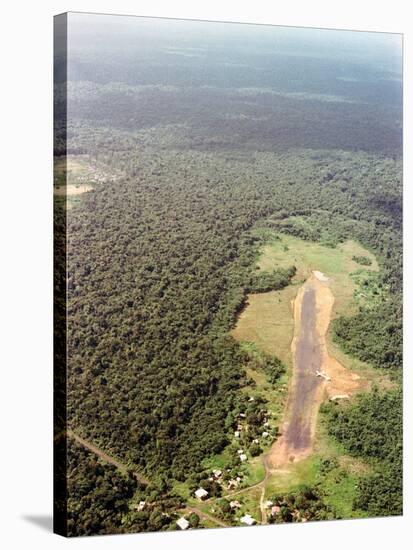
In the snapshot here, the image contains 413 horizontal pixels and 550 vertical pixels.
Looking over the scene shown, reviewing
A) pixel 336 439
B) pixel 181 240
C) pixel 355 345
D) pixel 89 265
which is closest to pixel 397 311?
pixel 355 345

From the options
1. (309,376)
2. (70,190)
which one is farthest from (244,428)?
(70,190)

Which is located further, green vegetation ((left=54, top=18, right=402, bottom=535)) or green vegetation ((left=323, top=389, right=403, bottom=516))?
green vegetation ((left=323, top=389, right=403, bottom=516))

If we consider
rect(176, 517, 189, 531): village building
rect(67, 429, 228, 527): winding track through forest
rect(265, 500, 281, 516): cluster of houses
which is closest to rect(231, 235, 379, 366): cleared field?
rect(265, 500, 281, 516): cluster of houses

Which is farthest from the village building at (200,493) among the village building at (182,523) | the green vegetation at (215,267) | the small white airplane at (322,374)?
the small white airplane at (322,374)

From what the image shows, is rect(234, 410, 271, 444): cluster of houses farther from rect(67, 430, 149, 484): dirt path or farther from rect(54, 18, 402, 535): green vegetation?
rect(67, 430, 149, 484): dirt path

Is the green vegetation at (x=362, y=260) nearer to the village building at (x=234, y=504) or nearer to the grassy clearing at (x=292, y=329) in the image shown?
the grassy clearing at (x=292, y=329)

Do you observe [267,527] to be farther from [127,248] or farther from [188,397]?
[127,248]

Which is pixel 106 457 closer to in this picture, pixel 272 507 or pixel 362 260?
pixel 272 507
